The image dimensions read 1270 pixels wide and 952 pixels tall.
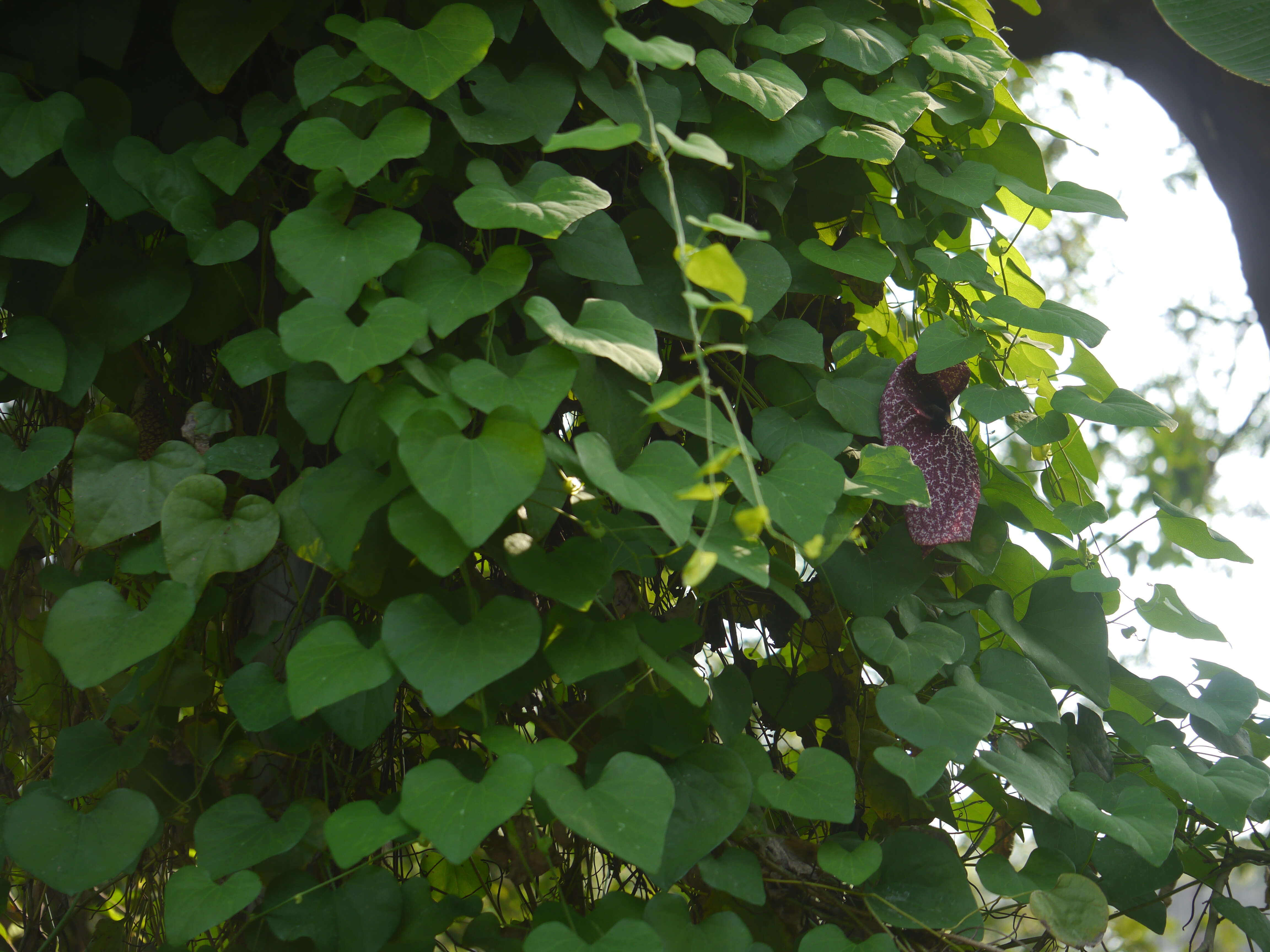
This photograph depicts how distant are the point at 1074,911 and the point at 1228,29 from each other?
1.14m

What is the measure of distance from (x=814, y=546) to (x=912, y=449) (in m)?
0.39

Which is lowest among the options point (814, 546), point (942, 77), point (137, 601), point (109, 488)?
point (137, 601)

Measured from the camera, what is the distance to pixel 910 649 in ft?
2.39

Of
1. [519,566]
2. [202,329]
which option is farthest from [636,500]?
[202,329]

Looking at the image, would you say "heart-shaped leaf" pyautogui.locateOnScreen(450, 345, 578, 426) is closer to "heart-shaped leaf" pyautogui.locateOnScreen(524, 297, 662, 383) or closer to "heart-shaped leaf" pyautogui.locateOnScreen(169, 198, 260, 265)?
"heart-shaped leaf" pyautogui.locateOnScreen(524, 297, 662, 383)

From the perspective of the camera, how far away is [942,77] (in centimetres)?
87

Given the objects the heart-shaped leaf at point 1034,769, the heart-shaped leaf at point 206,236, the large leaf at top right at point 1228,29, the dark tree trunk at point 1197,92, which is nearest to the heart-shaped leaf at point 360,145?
the heart-shaped leaf at point 206,236

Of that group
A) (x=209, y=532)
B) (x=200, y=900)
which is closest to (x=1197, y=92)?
(x=209, y=532)

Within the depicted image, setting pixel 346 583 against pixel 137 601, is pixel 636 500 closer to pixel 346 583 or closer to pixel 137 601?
pixel 346 583

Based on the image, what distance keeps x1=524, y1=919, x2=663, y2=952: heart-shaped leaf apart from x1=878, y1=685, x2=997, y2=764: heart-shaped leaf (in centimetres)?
25

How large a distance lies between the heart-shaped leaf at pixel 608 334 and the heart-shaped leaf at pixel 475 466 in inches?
2.7

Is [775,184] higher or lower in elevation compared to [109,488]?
higher

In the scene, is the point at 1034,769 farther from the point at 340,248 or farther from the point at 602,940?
the point at 340,248

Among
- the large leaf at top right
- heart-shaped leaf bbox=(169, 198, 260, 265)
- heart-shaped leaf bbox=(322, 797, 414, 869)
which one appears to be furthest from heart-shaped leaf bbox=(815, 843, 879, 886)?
the large leaf at top right
